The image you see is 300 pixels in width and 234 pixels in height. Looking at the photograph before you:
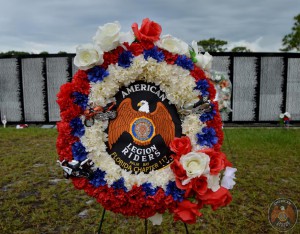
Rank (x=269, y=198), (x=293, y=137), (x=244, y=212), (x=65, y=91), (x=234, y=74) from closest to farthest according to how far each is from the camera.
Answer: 1. (x=65, y=91)
2. (x=244, y=212)
3. (x=269, y=198)
4. (x=293, y=137)
5. (x=234, y=74)

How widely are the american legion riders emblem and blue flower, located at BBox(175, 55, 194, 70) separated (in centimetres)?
28

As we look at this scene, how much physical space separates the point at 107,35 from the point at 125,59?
0.72ft

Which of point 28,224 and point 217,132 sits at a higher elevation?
point 217,132

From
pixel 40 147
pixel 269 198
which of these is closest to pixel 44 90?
pixel 40 147

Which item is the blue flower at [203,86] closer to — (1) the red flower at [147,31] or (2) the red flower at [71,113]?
(1) the red flower at [147,31]

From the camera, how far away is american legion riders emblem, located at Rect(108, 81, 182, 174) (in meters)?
2.41

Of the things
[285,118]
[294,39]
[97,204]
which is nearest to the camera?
[97,204]

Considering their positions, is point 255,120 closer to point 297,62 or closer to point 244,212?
point 297,62

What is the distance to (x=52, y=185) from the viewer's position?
511cm

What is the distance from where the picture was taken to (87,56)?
2.40 meters

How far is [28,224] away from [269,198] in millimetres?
3217

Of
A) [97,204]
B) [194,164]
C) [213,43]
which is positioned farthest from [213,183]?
[213,43]

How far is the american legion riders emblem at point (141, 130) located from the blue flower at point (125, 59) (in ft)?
0.58

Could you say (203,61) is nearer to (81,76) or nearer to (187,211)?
(81,76)
